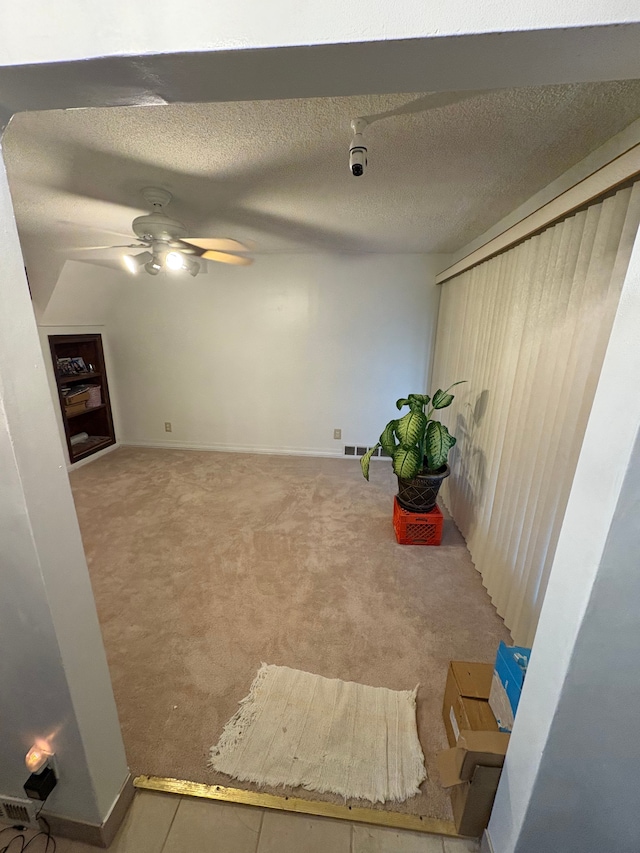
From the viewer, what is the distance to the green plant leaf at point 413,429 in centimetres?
237

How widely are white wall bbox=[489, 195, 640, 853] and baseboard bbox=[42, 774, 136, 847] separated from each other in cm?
113

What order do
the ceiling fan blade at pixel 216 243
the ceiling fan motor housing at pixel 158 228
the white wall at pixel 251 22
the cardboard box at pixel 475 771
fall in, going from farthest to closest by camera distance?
the ceiling fan blade at pixel 216 243 → the ceiling fan motor housing at pixel 158 228 → the cardboard box at pixel 475 771 → the white wall at pixel 251 22

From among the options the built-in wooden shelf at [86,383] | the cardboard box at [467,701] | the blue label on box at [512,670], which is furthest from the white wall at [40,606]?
the built-in wooden shelf at [86,383]

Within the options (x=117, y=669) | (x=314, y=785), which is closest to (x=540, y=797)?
(x=314, y=785)

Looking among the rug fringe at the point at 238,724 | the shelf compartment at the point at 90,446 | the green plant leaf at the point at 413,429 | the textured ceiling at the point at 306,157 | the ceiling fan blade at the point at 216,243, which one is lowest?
the rug fringe at the point at 238,724

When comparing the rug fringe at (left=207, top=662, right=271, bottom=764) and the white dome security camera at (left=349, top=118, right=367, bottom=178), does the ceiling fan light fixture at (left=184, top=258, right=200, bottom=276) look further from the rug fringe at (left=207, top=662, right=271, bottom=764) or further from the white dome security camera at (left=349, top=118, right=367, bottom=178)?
the rug fringe at (left=207, top=662, right=271, bottom=764)

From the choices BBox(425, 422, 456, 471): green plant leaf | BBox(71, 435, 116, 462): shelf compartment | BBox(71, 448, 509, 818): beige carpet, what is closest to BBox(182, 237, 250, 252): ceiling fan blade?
BBox(425, 422, 456, 471): green plant leaf

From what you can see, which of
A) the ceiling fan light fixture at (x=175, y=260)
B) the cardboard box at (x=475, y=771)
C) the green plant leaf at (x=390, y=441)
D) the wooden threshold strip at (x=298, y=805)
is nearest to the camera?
the cardboard box at (x=475, y=771)

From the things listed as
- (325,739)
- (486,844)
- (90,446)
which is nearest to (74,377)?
(90,446)

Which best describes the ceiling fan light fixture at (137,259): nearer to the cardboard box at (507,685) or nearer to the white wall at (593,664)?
the white wall at (593,664)

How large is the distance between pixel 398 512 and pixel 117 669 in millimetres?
1801

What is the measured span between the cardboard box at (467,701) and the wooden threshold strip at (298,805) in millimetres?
246

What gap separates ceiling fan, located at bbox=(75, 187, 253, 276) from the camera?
1.84 metres

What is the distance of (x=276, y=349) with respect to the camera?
12.7 feet
